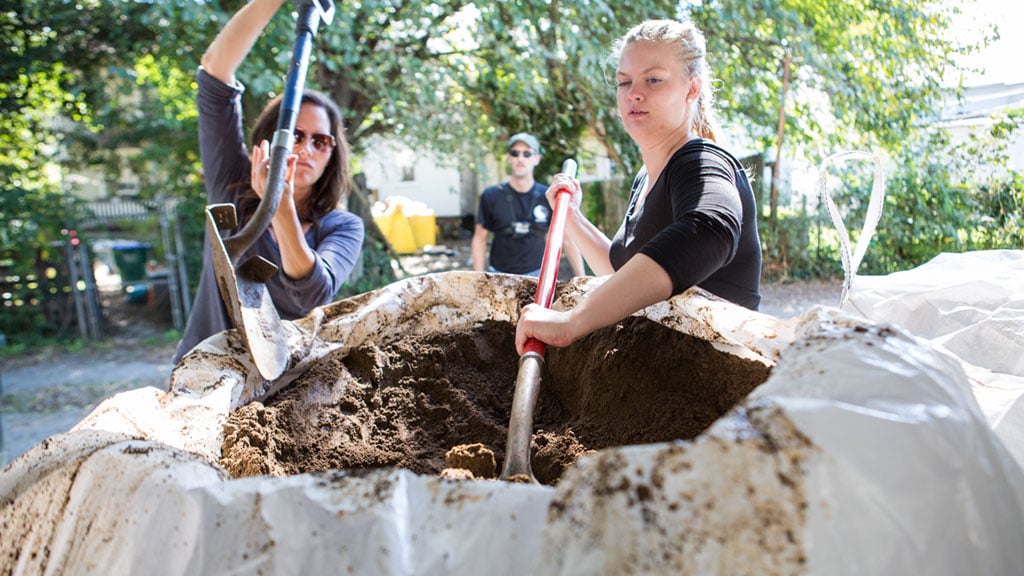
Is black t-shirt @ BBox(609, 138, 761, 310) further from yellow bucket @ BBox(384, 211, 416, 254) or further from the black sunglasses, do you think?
yellow bucket @ BBox(384, 211, 416, 254)

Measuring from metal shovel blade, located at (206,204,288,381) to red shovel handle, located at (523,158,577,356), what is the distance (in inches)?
20.7

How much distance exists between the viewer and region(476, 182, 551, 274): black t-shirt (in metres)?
4.18

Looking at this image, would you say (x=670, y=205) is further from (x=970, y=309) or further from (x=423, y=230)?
(x=423, y=230)

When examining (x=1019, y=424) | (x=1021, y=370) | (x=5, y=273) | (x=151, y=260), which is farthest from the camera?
(x=151, y=260)

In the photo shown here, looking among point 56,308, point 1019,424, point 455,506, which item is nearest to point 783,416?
point 455,506

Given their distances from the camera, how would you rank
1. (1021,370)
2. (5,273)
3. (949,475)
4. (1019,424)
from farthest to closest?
(5,273) < (1021,370) < (1019,424) < (949,475)

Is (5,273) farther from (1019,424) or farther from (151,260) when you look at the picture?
(1019,424)

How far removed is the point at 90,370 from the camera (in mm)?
5848

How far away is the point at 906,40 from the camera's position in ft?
16.3

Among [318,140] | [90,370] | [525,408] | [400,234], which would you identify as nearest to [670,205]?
[525,408]

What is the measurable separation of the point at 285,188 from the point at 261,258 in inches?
10.8

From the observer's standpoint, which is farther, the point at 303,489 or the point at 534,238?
the point at 534,238

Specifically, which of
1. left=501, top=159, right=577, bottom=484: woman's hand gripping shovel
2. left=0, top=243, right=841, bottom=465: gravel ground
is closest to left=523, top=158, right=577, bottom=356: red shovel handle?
left=501, top=159, right=577, bottom=484: woman's hand gripping shovel

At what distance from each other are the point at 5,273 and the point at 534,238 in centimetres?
578
